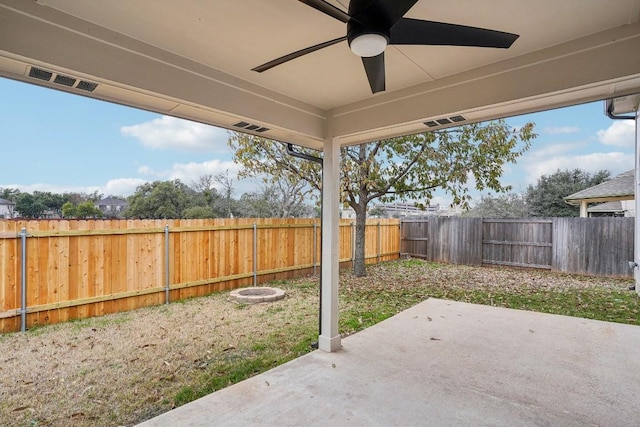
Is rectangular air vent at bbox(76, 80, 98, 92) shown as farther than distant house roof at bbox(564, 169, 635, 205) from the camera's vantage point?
No

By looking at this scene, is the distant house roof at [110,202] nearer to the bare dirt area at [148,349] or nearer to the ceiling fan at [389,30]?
the bare dirt area at [148,349]

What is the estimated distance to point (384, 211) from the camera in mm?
11391

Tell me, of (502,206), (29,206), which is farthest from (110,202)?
(502,206)

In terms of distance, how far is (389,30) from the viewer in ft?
4.87

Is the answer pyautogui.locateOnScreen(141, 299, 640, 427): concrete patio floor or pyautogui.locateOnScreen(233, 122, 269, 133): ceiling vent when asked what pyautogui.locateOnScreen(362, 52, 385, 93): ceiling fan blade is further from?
pyautogui.locateOnScreen(141, 299, 640, 427): concrete patio floor

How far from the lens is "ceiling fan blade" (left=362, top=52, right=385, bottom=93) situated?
1701mm

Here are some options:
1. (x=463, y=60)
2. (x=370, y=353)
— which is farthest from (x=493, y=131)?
(x=370, y=353)

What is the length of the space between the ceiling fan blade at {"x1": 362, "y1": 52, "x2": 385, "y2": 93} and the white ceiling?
1.05ft

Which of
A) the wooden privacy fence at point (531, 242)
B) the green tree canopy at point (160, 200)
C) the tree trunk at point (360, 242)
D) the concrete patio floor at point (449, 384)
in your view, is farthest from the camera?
the tree trunk at point (360, 242)

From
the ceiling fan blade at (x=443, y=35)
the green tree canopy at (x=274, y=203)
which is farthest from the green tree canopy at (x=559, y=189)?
the ceiling fan blade at (x=443, y=35)

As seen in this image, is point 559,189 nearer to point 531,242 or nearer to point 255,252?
point 531,242

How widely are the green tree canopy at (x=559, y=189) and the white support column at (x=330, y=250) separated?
15.6 meters

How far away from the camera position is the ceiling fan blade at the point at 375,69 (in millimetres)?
1701

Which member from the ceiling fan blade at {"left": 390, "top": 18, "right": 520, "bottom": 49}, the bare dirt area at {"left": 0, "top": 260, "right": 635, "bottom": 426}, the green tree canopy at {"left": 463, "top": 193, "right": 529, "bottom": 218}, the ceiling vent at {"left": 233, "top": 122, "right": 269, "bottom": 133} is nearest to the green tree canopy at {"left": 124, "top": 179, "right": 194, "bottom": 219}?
the bare dirt area at {"left": 0, "top": 260, "right": 635, "bottom": 426}
